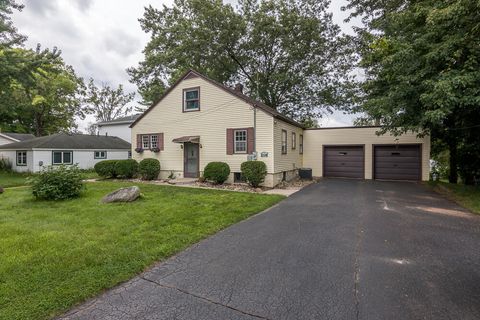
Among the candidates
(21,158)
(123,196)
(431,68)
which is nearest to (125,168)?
(123,196)

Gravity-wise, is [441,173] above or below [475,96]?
below

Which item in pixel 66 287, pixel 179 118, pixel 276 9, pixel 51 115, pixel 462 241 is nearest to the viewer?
pixel 66 287

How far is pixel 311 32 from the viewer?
65.7 ft

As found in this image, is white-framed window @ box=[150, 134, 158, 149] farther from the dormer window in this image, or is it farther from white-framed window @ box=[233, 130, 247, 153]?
white-framed window @ box=[233, 130, 247, 153]

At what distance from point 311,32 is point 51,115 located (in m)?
31.4

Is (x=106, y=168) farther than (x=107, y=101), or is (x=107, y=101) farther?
(x=107, y=101)

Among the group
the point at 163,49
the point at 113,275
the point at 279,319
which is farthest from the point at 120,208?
the point at 163,49

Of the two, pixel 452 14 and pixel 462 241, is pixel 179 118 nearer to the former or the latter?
pixel 452 14

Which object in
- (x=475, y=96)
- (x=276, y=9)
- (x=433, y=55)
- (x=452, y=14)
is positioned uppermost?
(x=276, y=9)

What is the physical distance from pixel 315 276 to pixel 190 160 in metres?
11.8

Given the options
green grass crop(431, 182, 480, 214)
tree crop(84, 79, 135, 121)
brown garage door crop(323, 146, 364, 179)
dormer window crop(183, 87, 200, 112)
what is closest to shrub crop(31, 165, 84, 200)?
dormer window crop(183, 87, 200, 112)

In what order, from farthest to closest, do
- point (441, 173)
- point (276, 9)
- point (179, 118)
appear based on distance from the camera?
point (276, 9)
point (441, 173)
point (179, 118)

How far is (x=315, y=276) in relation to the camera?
337 centimetres

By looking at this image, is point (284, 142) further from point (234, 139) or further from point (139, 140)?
point (139, 140)
